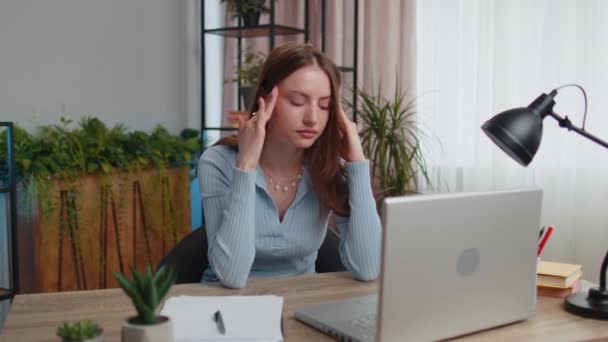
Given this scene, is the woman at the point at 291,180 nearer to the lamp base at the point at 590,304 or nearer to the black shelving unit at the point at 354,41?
the lamp base at the point at 590,304

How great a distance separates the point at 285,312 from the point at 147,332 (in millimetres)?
430

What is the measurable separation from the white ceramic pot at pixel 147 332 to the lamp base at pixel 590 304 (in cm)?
80

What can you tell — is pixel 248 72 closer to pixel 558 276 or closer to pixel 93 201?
pixel 93 201

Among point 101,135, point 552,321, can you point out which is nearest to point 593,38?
point 552,321

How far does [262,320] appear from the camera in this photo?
113cm

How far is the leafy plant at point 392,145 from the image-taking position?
292 centimetres

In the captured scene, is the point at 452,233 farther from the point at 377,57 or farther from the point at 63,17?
the point at 63,17

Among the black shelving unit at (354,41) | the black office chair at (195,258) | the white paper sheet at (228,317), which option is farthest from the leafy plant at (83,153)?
the white paper sheet at (228,317)

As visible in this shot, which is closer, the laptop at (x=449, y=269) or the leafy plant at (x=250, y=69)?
the laptop at (x=449, y=269)

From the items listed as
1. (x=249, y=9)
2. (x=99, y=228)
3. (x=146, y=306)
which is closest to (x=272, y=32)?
(x=249, y=9)

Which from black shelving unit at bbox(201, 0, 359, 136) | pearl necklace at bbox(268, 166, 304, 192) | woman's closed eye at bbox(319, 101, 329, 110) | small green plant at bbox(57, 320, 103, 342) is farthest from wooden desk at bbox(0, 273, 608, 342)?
black shelving unit at bbox(201, 0, 359, 136)

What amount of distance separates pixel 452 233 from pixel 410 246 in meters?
0.08

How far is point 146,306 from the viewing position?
842 mm

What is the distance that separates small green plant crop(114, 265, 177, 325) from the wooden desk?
258 mm
